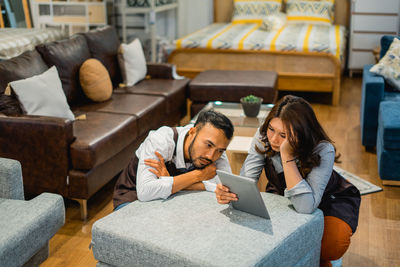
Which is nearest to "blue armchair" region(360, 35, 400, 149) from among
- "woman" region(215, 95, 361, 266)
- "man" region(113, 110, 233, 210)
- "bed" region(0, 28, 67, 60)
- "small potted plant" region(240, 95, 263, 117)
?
"small potted plant" region(240, 95, 263, 117)

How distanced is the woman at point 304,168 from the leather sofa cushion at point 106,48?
2128 millimetres

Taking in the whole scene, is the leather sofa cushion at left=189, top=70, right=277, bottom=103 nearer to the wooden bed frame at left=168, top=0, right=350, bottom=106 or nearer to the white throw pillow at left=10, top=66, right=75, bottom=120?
the wooden bed frame at left=168, top=0, right=350, bottom=106

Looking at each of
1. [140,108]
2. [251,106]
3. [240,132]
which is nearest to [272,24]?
[251,106]

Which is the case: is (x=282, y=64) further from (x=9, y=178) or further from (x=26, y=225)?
(x=26, y=225)

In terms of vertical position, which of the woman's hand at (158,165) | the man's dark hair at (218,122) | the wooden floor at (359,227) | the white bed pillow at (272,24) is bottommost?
the wooden floor at (359,227)

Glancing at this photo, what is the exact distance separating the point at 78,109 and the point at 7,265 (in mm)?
1805

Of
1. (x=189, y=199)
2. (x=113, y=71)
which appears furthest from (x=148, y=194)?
(x=113, y=71)

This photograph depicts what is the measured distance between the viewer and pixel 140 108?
338 centimetres

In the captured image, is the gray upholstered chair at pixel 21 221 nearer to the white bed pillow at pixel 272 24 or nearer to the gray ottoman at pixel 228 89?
the gray ottoman at pixel 228 89

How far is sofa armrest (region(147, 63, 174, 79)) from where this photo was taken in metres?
4.29

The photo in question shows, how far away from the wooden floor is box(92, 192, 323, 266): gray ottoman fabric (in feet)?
2.17

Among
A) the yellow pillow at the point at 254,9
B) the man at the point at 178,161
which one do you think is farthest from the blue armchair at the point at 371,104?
the yellow pillow at the point at 254,9

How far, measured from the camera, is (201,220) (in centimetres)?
170

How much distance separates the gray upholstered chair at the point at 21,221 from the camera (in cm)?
172
